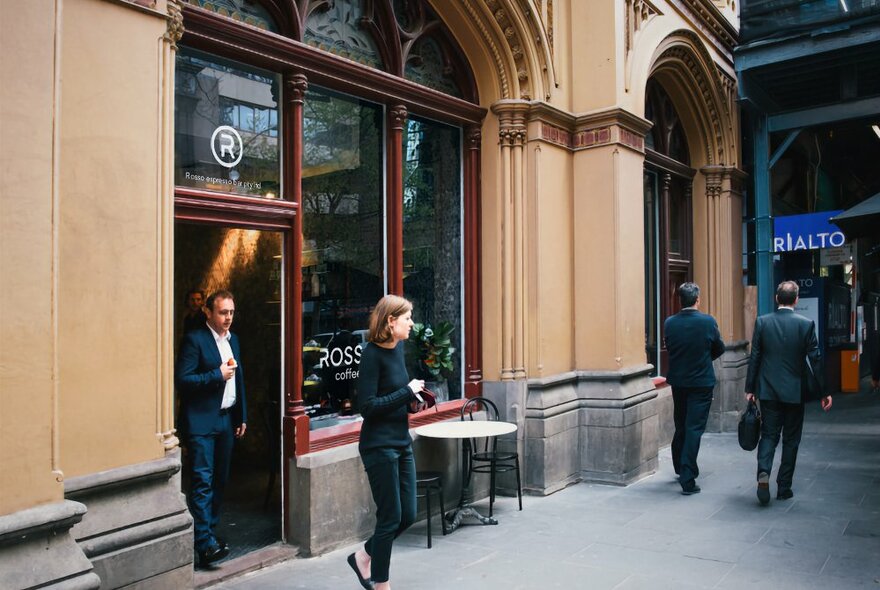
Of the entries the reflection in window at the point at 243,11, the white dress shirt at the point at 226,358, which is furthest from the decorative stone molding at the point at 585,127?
the white dress shirt at the point at 226,358

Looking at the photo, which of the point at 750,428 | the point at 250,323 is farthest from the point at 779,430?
the point at 250,323

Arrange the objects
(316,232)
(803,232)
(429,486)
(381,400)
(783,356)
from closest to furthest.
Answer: (381,400), (429,486), (316,232), (783,356), (803,232)

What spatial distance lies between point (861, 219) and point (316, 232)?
4.95m

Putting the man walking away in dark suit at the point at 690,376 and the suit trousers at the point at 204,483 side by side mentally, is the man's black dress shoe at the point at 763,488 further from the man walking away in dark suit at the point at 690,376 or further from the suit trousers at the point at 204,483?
the suit trousers at the point at 204,483

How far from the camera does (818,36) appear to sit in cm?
1093

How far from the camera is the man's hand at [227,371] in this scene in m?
5.11

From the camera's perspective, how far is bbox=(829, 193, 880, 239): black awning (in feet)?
22.3

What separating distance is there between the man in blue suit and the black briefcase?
15.1ft

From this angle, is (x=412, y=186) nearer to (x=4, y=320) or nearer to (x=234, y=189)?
(x=234, y=189)

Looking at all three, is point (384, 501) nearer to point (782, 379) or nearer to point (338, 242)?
point (338, 242)

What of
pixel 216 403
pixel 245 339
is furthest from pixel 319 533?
pixel 245 339

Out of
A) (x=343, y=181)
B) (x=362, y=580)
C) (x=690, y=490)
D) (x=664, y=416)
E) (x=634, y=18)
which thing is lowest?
(x=690, y=490)

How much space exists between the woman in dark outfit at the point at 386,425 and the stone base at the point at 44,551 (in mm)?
1529

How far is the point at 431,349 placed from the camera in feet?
23.9
